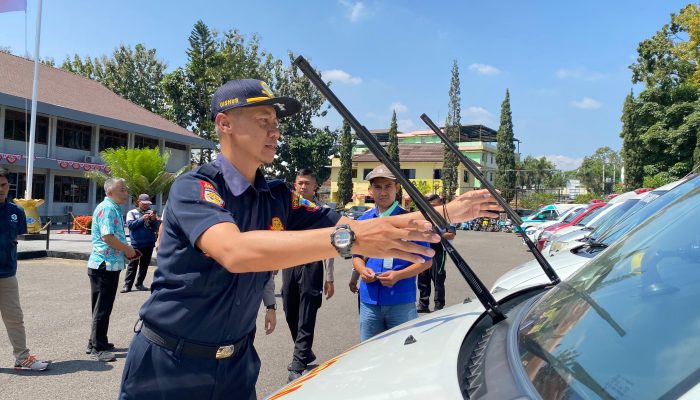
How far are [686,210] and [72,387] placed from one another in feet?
15.7

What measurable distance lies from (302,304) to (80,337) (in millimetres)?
3065

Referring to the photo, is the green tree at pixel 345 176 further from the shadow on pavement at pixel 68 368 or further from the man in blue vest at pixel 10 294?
the man in blue vest at pixel 10 294

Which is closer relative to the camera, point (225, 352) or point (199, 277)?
point (199, 277)

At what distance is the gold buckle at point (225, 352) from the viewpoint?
1.82m

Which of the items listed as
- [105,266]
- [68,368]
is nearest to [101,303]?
[105,266]

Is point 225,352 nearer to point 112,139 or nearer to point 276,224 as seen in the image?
point 276,224

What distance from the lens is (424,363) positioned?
4.26ft

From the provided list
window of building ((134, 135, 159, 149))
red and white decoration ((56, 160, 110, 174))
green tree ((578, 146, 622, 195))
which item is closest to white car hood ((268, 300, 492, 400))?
red and white decoration ((56, 160, 110, 174))

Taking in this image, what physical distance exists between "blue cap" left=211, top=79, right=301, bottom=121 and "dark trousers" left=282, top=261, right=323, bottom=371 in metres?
2.71

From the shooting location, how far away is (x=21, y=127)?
79.7ft

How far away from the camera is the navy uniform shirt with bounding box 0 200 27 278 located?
4.51 metres

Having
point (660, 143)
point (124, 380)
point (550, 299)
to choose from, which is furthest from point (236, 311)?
point (660, 143)

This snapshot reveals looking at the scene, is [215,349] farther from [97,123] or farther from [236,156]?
[97,123]

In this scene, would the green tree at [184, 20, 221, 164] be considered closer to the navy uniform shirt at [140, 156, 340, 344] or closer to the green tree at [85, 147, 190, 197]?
the green tree at [85, 147, 190, 197]
